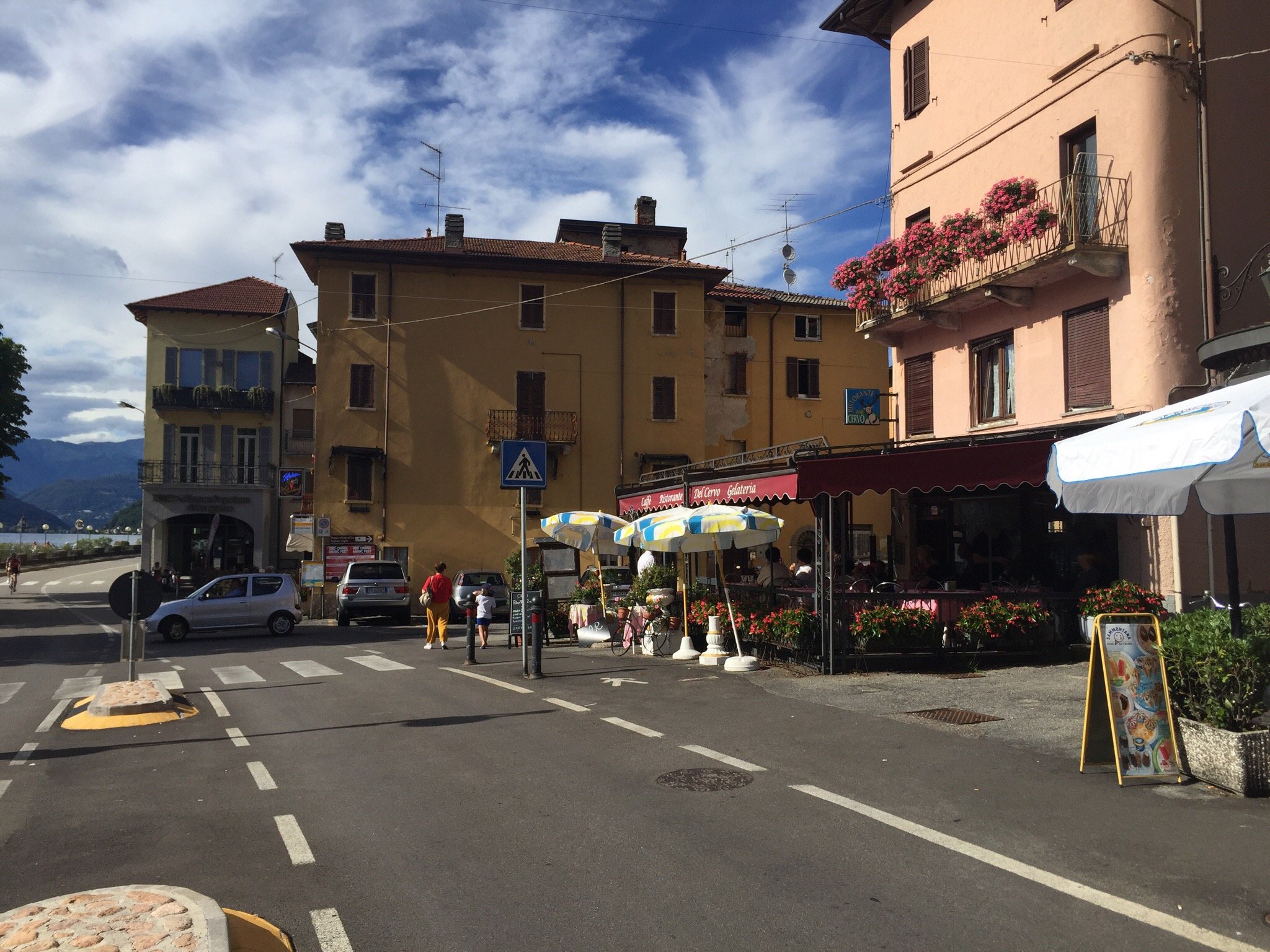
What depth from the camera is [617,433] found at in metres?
37.4

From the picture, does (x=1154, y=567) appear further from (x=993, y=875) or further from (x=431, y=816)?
(x=431, y=816)

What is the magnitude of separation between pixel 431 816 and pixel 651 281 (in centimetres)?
3286

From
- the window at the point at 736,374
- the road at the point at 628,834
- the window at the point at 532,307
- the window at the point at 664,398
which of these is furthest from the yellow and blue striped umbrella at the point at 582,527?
the window at the point at 736,374

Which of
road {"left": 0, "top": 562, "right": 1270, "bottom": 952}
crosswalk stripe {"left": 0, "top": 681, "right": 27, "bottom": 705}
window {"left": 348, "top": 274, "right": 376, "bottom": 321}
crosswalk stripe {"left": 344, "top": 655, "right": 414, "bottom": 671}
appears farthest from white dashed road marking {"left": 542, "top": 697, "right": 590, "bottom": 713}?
window {"left": 348, "top": 274, "right": 376, "bottom": 321}

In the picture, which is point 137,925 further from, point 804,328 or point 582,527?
point 804,328

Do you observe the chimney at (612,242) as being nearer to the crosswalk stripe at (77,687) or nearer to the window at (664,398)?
the window at (664,398)

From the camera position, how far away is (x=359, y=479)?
35.2 m

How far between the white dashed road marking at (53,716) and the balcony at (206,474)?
116 feet

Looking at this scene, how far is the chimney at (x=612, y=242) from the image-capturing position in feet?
127

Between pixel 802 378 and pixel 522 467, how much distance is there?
26.9m

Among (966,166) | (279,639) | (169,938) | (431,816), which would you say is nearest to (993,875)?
(431,816)

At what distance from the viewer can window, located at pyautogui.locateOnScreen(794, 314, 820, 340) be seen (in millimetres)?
39875

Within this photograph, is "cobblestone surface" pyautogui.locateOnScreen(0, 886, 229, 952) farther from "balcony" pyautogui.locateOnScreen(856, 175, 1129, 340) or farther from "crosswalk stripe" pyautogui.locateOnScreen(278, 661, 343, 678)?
"balcony" pyautogui.locateOnScreen(856, 175, 1129, 340)

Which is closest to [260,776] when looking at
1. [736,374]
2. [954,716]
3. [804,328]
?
[954,716]
